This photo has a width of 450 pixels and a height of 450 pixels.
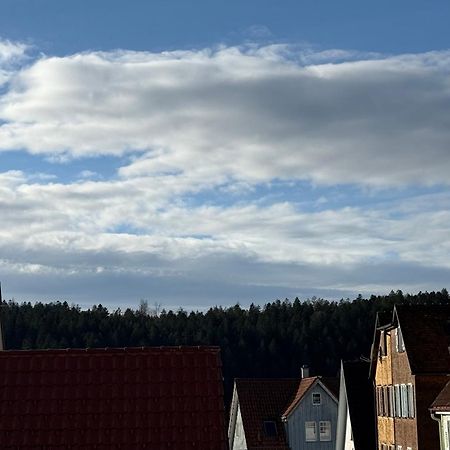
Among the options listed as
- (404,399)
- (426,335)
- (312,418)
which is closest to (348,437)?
(312,418)

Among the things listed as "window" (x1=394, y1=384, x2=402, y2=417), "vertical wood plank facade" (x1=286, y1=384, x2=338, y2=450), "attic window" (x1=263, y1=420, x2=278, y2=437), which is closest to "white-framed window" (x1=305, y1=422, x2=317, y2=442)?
"vertical wood plank facade" (x1=286, y1=384, x2=338, y2=450)

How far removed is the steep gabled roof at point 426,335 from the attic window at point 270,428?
84.1ft

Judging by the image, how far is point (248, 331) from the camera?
16675cm

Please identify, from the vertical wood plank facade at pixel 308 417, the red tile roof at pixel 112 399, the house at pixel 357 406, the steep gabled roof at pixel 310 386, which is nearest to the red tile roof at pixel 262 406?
the vertical wood plank facade at pixel 308 417

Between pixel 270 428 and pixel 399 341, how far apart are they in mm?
25550

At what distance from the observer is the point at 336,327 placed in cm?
16375

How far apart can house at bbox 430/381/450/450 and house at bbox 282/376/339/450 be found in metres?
27.4

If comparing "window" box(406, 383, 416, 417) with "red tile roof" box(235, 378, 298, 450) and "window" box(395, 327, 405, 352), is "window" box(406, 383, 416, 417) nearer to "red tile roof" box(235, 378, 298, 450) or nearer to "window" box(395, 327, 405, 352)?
"window" box(395, 327, 405, 352)

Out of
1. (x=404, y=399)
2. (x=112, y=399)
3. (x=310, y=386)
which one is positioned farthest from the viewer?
(x=310, y=386)

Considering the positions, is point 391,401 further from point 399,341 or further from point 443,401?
point 443,401

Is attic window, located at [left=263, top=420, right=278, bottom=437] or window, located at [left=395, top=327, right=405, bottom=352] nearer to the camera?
window, located at [left=395, top=327, right=405, bottom=352]

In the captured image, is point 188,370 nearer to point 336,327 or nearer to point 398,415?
point 398,415

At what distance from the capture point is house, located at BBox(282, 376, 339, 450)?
73188 mm

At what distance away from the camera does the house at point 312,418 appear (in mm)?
73188
